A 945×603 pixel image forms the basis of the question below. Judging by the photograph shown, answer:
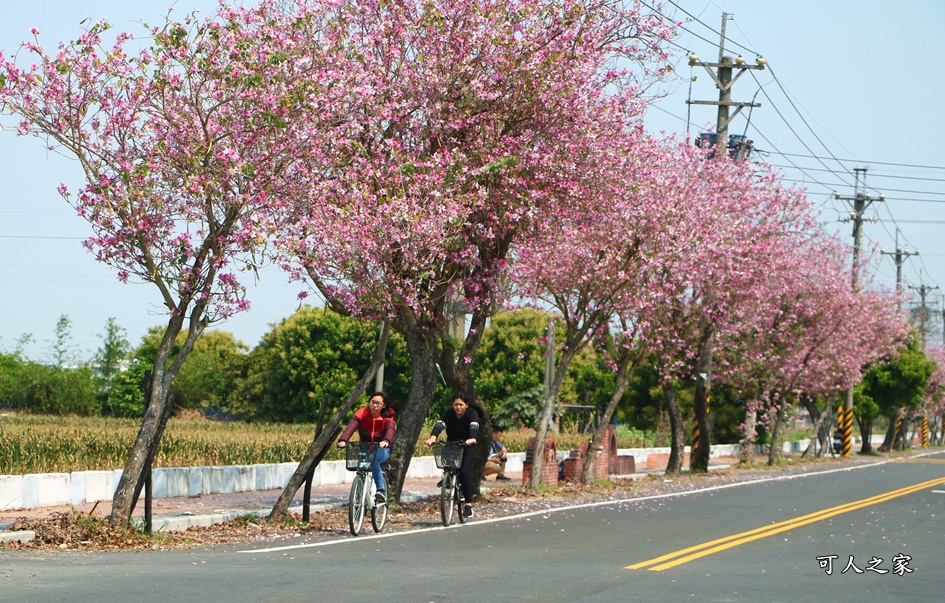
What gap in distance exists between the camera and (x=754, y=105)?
3669 centimetres

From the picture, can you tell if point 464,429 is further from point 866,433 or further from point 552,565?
point 866,433

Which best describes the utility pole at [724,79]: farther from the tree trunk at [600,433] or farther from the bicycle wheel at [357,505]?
the bicycle wheel at [357,505]

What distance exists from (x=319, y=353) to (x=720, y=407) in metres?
19.3

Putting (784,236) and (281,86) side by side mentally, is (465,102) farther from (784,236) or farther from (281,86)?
(784,236)

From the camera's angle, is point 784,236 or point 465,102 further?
point 784,236

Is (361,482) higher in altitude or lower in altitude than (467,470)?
lower

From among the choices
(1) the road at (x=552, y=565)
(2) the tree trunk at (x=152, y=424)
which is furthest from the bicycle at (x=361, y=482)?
(2) the tree trunk at (x=152, y=424)

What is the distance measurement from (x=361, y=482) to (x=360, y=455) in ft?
1.18

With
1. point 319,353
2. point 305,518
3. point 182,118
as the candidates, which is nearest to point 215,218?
point 182,118

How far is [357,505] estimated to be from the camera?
15070mm

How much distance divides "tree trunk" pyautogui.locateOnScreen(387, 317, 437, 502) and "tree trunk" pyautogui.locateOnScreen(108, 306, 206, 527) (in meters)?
5.34

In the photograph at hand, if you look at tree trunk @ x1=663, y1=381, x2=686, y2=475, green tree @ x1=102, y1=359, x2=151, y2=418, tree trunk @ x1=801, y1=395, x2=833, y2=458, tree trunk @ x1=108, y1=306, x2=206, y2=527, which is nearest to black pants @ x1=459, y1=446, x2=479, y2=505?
tree trunk @ x1=108, y1=306, x2=206, y2=527

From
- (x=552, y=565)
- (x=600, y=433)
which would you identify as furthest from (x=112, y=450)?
(x=552, y=565)

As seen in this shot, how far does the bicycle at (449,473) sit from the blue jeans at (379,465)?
870mm
